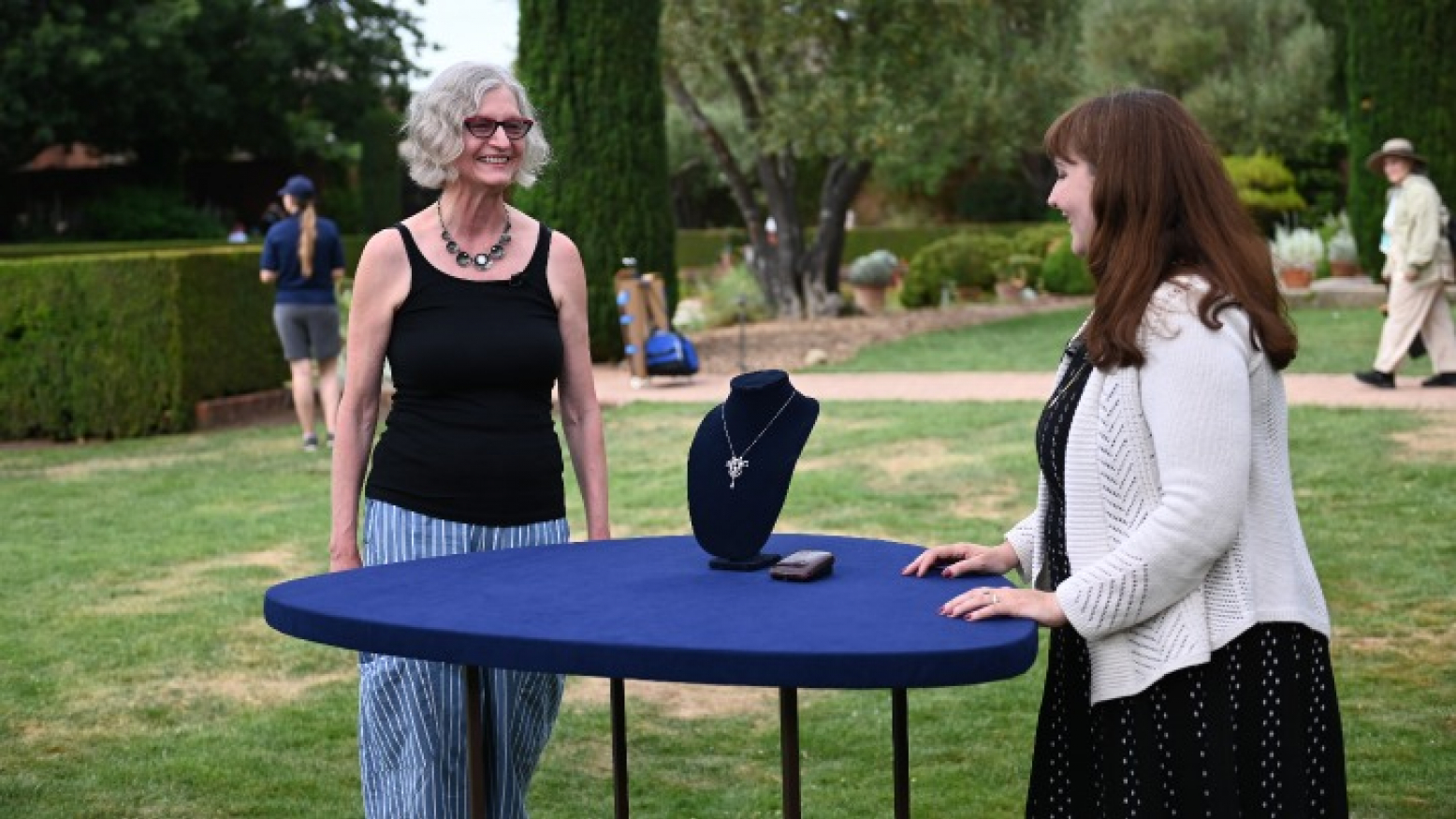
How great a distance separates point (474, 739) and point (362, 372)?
861mm

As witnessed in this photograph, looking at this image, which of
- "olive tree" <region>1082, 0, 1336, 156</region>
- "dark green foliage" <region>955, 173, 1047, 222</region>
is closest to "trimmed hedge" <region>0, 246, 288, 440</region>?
"olive tree" <region>1082, 0, 1336, 156</region>

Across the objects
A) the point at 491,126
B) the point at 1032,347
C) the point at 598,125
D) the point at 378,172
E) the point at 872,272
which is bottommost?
the point at 872,272

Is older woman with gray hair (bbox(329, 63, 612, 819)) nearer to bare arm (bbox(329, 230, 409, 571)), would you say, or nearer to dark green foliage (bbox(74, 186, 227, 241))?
bare arm (bbox(329, 230, 409, 571))

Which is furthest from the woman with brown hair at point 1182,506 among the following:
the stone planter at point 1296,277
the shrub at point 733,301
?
the stone planter at point 1296,277

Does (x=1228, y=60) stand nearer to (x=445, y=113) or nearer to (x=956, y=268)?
(x=956, y=268)

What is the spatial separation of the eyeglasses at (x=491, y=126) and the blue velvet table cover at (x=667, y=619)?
81 cm

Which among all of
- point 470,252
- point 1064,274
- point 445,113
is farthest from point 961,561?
point 1064,274

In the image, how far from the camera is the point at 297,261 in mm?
12906

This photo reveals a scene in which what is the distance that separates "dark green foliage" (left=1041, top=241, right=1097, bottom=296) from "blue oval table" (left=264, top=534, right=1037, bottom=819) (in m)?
25.4

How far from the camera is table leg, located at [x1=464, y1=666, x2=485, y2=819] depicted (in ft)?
11.4

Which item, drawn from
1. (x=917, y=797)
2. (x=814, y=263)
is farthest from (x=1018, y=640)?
(x=814, y=263)

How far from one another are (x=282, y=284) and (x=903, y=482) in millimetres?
4527

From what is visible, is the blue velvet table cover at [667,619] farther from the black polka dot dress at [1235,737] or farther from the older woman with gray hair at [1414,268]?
the older woman with gray hair at [1414,268]

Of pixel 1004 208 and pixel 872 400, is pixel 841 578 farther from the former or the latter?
pixel 1004 208
